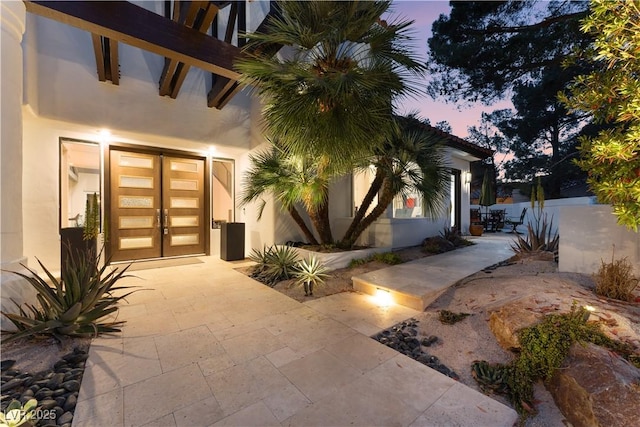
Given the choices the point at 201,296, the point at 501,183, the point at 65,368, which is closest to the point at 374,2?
the point at 201,296

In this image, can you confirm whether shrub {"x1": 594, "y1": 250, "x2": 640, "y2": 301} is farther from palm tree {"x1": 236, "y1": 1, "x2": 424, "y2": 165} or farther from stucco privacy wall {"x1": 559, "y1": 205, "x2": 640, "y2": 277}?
palm tree {"x1": 236, "y1": 1, "x2": 424, "y2": 165}

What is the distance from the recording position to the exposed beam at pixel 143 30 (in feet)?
11.2

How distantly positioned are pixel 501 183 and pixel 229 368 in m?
23.7

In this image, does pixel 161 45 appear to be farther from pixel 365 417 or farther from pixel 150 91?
pixel 365 417

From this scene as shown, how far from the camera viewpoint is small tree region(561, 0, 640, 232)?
2047mm

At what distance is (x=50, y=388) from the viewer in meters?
1.98

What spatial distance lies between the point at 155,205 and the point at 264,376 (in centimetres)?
603

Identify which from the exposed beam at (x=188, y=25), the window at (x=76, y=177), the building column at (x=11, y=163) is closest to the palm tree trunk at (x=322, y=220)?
Result: the exposed beam at (x=188, y=25)

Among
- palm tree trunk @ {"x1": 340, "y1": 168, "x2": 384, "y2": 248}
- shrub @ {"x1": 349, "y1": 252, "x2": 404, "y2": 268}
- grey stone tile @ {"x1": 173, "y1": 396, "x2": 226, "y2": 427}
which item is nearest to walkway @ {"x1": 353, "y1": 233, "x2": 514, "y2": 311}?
shrub @ {"x1": 349, "y1": 252, "x2": 404, "y2": 268}

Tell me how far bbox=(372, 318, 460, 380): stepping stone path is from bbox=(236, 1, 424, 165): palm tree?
2.60 metres

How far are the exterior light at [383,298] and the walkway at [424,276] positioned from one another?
1.7 inches

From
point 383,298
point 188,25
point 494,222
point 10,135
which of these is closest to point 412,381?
point 383,298

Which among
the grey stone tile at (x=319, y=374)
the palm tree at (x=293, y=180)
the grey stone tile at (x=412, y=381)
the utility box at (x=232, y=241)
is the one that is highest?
the palm tree at (x=293, y=180)

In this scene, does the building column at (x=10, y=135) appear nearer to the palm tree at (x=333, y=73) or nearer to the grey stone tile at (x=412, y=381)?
the palm tree at (x=333, y=73)
